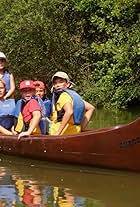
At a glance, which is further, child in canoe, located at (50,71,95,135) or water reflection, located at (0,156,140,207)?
child in canoe, located at (50,71,95,135)

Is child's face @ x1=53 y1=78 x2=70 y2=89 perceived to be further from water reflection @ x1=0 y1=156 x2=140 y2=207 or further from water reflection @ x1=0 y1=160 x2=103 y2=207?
water reflection @ x1=0 y1=160 x2=103 y2=207

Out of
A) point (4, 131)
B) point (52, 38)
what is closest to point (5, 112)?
point (4, 131)

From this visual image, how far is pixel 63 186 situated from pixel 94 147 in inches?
26.9

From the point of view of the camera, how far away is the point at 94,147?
6969 millimetres

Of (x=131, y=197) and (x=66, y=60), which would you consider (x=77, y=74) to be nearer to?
(x=66, y=60)

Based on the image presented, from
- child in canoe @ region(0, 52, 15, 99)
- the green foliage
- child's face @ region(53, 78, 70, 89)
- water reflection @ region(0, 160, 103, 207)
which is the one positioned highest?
the green foliage

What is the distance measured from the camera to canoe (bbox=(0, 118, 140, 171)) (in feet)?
22.0

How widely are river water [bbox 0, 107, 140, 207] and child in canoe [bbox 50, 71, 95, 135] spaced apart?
1.75 feet

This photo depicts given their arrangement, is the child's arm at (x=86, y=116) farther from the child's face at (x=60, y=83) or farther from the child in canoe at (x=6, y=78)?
the child in canoe at (x=6, y=78)

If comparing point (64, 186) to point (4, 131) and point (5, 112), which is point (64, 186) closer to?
point (4, 131)

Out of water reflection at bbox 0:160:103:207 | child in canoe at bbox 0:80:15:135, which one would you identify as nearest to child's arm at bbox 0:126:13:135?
child in canoe at bbox 0:80:15:135

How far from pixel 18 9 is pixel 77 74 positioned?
10.6 feet

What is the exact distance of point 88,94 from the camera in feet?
57.2

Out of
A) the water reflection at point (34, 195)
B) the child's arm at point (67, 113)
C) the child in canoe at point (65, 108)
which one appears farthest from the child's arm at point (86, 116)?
the water reflection at point (34, 195)
